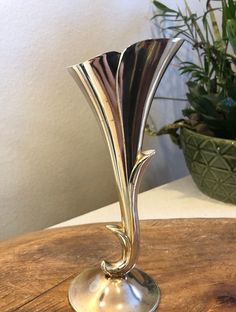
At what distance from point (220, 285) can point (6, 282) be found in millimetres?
242

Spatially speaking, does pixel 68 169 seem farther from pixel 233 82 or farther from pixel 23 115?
pixel 233 82

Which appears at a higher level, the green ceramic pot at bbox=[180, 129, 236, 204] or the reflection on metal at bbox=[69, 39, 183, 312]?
the reflection on metal at bbox=[69, 39, 183, 312]

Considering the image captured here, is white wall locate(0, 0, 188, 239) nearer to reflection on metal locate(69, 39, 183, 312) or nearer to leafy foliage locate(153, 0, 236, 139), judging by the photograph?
leafy foliage locate(153, 0, 236, 139)

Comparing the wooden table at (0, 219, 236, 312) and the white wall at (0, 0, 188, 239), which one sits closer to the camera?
the wooden table at (0, 219, 236, 312)

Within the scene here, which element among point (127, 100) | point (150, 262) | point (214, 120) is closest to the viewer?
point (127, 100)

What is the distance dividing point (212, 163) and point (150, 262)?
30 cm

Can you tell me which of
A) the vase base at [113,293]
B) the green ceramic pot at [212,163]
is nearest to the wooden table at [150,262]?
the vase base at [113,293]

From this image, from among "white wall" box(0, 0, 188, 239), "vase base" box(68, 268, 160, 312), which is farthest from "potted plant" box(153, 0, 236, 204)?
"vase base" box(68, 268, 160, 312)

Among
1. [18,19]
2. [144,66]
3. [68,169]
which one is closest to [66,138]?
→ [68,169]

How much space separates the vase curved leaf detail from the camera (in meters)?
0.40

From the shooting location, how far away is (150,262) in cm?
54

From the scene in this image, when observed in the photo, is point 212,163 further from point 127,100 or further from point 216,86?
point 127,100

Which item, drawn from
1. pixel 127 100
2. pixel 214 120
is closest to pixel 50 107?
pixel 214 120

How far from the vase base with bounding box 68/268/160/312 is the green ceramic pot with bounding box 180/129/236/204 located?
13.1 inches
